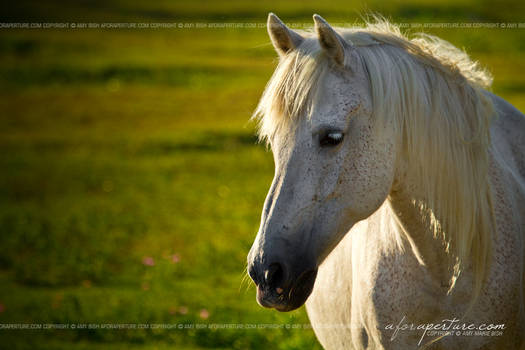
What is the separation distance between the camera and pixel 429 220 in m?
2.85

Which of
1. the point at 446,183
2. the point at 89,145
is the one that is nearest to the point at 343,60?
the point at 446,183

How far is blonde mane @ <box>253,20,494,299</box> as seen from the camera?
8.62 feet

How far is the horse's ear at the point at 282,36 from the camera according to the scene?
267cm

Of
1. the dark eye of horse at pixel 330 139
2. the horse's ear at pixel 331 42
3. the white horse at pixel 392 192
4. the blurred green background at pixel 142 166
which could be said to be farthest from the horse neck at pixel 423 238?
the blurred green background at pixel 142 166

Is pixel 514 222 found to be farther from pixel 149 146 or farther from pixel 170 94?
pixel 170 94

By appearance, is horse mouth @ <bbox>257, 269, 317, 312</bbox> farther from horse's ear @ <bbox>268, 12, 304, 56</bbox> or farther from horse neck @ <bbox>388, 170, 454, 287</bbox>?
horse's ear @ <bbox>268, 12, 304, 56</bbox>

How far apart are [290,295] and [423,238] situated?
2.49 ft

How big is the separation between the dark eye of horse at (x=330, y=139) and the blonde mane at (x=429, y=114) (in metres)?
0.14

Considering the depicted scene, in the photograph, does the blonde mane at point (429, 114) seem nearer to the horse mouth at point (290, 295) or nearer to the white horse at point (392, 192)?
the white horse at point (392, 192)

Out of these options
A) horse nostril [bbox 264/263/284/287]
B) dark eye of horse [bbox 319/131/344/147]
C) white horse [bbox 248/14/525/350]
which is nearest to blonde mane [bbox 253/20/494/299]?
white horse [bbox 248/14/525/350]

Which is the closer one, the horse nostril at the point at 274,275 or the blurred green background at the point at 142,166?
the horse nostril at the point at 274,275

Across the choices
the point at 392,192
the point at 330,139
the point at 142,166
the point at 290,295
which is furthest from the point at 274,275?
the point at 142,166

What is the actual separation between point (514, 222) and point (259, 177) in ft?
32.7

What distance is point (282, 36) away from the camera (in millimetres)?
2730
